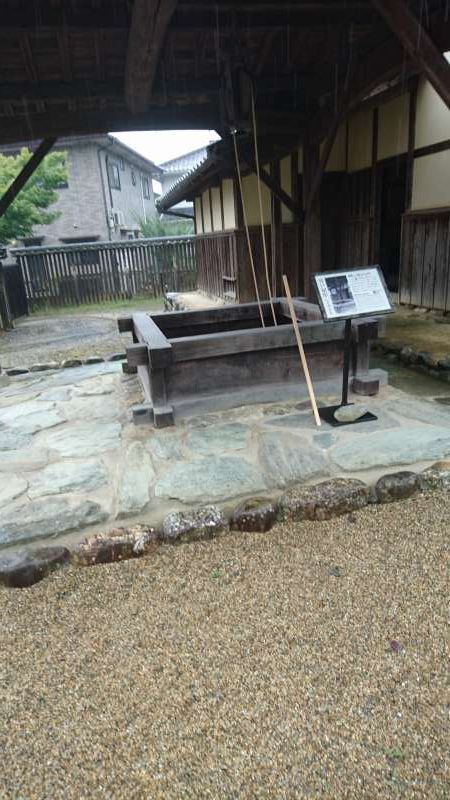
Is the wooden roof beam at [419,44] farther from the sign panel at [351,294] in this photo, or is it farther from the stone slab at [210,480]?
the stone slab at [210,480]

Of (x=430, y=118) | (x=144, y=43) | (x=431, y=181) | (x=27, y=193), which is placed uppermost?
(x=27, y=193)

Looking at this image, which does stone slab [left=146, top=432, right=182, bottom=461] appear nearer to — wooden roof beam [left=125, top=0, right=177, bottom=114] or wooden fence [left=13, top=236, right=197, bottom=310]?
wooden roof beam [left=125, top=0, right=177, bottom=114]

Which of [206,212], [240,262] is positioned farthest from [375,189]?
[206,212]

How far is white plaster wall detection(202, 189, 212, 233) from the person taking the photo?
1390 cm

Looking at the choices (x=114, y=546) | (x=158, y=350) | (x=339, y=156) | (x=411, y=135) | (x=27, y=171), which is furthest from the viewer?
(x=339, y=156)

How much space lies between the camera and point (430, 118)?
6.51 metres

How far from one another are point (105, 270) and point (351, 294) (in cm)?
1547

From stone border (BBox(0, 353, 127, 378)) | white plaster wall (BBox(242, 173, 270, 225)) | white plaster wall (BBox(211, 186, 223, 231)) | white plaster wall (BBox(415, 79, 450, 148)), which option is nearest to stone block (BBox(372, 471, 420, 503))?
stone border (BBox(0, 353, 127, 378))

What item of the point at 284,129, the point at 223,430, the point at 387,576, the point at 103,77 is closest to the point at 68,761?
the point at 387,576

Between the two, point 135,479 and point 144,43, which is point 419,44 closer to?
point 144,43

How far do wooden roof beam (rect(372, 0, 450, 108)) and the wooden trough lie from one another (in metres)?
1.76

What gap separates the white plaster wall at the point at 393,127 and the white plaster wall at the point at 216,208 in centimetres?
548

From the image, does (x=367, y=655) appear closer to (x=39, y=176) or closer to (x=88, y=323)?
(x=88, y=323)

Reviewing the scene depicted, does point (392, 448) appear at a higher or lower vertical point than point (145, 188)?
lower
